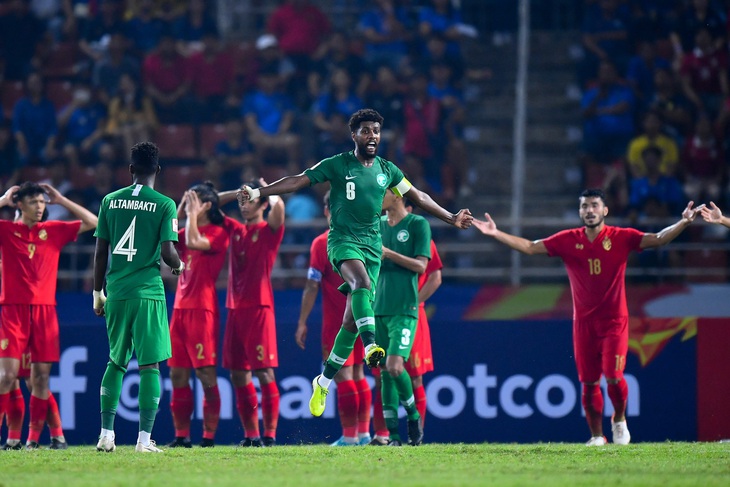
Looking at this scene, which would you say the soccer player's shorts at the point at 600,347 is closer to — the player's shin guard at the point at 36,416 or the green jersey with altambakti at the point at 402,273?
the green jersey with altambakti at the point at 402,273

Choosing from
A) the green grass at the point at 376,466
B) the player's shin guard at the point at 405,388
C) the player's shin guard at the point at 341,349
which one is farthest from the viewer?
the player's shin guard at the point at 405,388

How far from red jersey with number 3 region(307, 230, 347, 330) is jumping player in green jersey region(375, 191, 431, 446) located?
65cm

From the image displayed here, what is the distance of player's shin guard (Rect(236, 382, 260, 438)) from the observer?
1091 cm

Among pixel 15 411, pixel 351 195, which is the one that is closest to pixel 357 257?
pixel 351 195

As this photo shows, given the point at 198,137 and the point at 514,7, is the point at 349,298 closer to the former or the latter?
the point at 198,137

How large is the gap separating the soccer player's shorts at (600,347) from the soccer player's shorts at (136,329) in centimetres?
398

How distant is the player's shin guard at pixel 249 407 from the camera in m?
10.9

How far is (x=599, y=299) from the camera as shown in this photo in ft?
35.0

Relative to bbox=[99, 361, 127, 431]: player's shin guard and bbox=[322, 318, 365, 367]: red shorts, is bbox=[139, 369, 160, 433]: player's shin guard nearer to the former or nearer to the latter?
bbox=[99, 361, 127, 431]: player's shin guard

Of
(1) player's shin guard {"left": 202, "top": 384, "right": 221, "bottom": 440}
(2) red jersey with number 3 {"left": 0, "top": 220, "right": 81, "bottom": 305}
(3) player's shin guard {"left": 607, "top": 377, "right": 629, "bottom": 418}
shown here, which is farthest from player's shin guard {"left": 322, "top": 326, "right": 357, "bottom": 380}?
(2) red jersey with number 3 {"left": 0, "top": 220, "right": 81, "bottom": 305}

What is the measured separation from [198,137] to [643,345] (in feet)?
26.7

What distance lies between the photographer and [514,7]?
760 inches

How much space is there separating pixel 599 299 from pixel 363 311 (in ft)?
9.00

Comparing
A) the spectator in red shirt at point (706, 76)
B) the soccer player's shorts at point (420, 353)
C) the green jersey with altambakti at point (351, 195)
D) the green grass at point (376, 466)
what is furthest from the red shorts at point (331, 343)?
the spectator in red shirt at point (706, 76)
